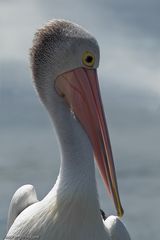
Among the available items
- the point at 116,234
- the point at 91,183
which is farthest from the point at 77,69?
the point at 116,234

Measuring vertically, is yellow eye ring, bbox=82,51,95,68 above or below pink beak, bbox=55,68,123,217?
above

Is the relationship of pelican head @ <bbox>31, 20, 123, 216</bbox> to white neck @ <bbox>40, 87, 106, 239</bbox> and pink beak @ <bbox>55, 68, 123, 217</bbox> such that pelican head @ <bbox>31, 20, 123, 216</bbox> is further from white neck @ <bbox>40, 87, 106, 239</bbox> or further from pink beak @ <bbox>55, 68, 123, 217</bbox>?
white neck @ <bbox>40, 87, 106, 239</bbox>

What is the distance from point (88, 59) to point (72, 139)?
1.09 m

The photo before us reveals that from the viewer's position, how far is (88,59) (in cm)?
888

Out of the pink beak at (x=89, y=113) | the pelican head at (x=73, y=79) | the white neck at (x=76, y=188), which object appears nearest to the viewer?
the white neck at (x=76, y=188)

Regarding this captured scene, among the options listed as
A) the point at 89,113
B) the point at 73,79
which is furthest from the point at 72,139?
the point at 73,79

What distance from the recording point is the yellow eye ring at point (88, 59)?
8805 mm

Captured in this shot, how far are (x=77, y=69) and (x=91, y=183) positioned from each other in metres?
1.50

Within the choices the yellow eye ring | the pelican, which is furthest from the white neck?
the yellow eye ring

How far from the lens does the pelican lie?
8227 mm

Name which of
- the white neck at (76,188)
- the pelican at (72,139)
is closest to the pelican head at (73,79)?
the pelican at (72,139)

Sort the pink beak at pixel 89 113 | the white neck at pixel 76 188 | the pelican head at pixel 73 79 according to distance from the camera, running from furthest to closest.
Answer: the pink beak at pixel 89 113 → the pelican head at pixel 73 79 → the white neck at pixel 76 188

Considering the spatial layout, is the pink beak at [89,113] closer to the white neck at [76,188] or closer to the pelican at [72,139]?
the pelican at [72,139]

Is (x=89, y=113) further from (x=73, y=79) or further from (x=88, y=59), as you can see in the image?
(x=88, y=59)
